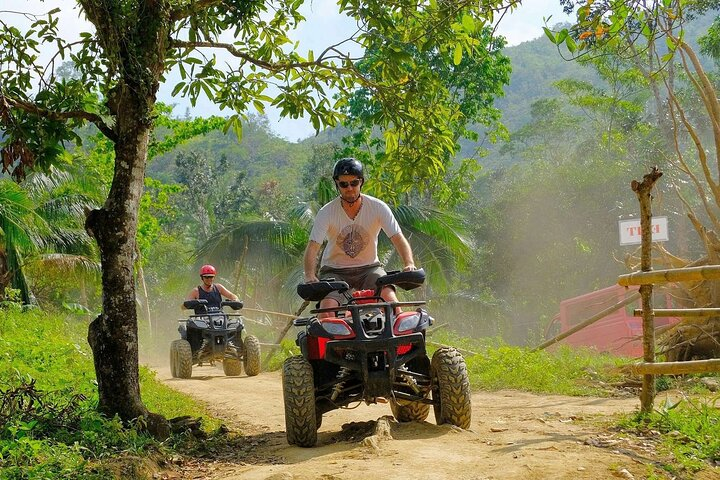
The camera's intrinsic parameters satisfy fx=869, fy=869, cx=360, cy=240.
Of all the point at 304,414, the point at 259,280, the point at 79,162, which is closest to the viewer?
the point at 304,414

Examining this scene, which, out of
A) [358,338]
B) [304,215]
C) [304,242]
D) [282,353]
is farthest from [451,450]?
[304,242]

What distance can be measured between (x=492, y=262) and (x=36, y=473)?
37675mm

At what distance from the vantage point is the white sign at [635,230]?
13.8 m

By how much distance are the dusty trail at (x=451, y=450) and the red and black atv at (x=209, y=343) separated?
5432mm

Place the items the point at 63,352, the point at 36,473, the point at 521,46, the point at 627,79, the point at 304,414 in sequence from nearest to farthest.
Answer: the point at 36,473 < the point at 304,414 < the point at 63,352 < the point at 627,79 < the point at 521,46

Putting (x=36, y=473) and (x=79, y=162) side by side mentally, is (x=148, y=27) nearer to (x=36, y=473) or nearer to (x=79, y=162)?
(x=36, y=473)

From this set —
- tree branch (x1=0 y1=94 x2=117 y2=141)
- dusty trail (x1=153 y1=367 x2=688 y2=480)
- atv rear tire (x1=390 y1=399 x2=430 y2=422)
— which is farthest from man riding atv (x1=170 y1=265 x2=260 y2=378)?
atv rear tire (x1=390 y1=399 x2=430 y2=422)

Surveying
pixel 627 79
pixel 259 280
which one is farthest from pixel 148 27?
pixel 627 79

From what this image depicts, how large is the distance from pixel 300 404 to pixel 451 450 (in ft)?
4.29

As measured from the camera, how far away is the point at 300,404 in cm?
657

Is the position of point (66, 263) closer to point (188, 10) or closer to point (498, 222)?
point (188, 10)

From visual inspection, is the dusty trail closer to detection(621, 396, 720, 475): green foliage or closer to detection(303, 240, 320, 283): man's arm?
detection(621, 396, 720, 475): green foliage

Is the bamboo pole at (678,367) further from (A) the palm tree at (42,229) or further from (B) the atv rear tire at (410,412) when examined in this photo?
(A) the palm tree at (42,229)

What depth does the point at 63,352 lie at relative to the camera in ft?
42.7
